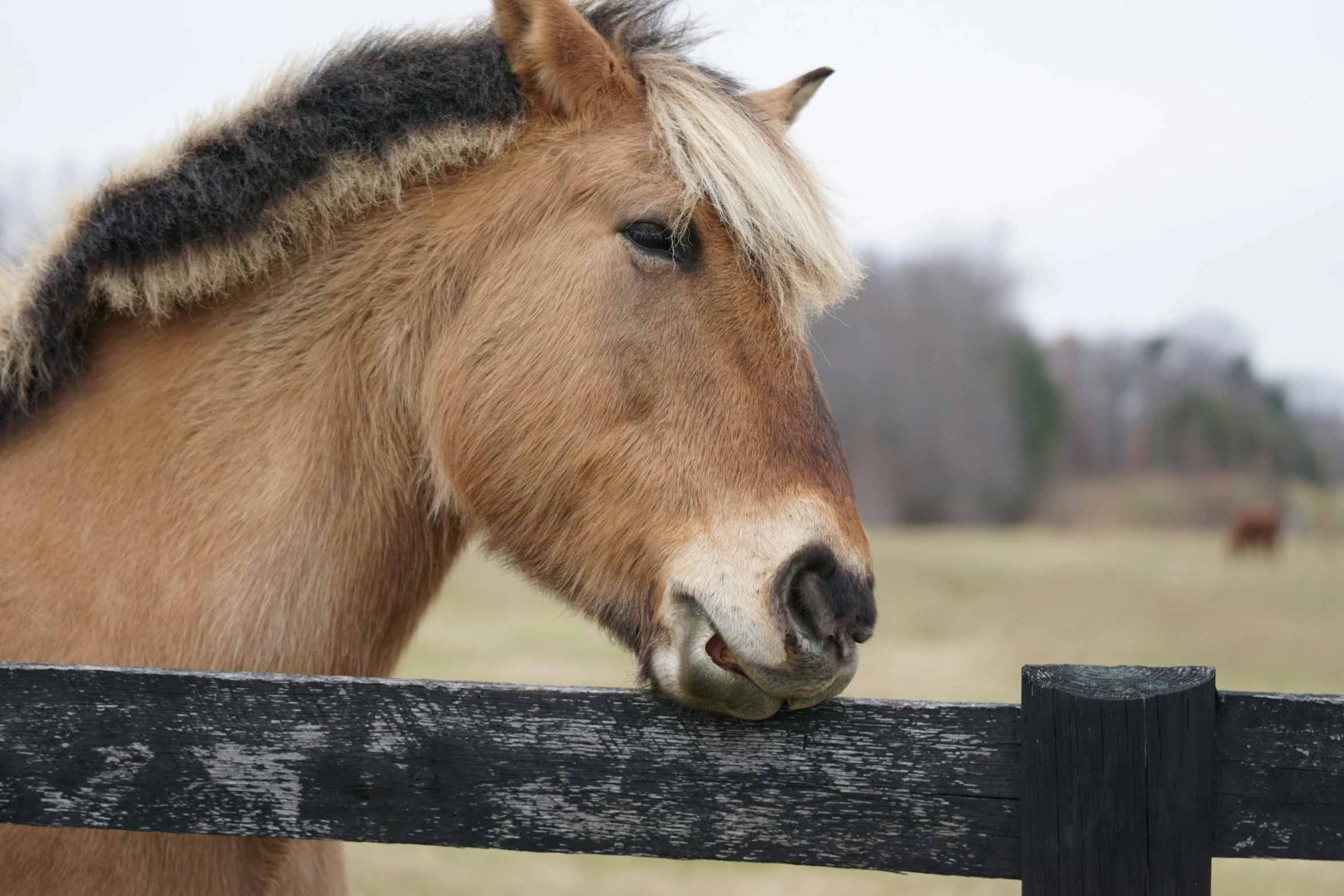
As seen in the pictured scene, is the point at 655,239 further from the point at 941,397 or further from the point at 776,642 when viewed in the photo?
the point at 941,397

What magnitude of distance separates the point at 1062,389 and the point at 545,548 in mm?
62504

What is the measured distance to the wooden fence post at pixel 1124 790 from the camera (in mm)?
1498

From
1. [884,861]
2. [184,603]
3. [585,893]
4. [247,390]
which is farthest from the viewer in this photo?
[585,893]

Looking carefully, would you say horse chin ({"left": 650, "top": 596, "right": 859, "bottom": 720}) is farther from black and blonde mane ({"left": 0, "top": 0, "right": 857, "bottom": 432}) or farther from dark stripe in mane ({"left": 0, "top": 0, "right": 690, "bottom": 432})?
dark stripe in mane ({"left": 0, "top": 0, "right": 690, "bottom": 432})

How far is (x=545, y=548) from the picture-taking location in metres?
2.30

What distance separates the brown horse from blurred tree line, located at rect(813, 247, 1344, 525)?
47.1m

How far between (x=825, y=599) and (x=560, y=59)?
4.91 ft

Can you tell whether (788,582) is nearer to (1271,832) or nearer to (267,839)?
(1271,832)

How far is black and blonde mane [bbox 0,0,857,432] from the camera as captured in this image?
2297mm

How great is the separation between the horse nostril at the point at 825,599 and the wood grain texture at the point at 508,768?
181 mm

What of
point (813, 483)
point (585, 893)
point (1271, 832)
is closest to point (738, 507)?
point (813, 483)

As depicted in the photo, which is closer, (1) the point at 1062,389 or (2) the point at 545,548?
(2) the point at 545,548

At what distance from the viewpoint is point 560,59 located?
2.36 meters

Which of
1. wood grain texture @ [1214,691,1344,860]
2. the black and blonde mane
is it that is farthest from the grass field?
the black and blonde mane
